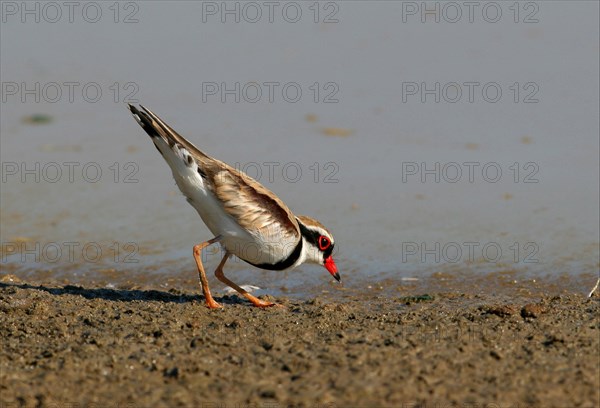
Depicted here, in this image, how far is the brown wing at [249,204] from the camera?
7742 millimetres

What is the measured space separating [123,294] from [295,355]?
2630mm

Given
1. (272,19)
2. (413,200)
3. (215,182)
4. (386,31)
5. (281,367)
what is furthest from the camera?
(272,19)

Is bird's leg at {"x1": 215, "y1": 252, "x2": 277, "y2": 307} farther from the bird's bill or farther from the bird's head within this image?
the bird's bill

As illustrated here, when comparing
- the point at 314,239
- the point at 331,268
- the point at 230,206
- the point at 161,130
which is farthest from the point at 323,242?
the point at 161,130

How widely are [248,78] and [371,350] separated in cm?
930

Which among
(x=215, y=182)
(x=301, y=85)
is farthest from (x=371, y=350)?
(x=301, y=85)

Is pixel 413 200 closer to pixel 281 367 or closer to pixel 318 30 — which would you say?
pixel 281 367

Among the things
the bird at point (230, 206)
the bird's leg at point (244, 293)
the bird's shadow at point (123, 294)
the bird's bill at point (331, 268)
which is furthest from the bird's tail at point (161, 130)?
the bird's bill at point (331, 268)

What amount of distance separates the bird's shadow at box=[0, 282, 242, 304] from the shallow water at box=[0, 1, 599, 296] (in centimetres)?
77

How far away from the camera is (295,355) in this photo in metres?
5.93

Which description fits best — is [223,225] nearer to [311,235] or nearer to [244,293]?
[244,293]

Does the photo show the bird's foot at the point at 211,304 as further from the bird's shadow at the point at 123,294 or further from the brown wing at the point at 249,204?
the brown wing at the point at 249,204

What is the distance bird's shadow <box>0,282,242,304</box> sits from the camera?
7.95 meters

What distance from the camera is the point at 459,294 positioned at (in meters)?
8.19
